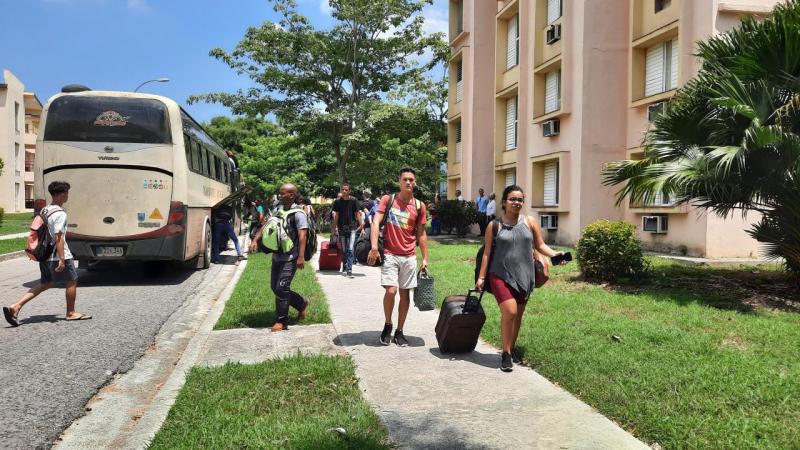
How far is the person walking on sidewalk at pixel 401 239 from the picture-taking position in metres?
6.23

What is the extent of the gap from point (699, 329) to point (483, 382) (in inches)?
120

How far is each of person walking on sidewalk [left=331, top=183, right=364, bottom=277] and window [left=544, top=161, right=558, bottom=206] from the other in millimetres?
8576

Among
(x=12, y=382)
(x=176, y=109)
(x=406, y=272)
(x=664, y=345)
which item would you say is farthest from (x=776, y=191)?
(x=176, y=109)

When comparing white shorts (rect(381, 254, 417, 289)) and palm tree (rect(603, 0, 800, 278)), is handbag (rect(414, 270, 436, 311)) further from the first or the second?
palm tree (rect(603, 0, 800, 278))

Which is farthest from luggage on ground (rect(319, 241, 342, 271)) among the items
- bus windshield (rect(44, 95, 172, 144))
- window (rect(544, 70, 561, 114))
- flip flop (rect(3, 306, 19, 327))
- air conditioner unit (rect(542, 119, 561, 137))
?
window (rect(544, 70, 561, 114))

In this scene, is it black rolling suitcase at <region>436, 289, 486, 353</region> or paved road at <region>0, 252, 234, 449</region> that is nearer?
paved road at <region>0, 252, 234, 449</region>

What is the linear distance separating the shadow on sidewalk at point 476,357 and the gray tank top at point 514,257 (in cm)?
70

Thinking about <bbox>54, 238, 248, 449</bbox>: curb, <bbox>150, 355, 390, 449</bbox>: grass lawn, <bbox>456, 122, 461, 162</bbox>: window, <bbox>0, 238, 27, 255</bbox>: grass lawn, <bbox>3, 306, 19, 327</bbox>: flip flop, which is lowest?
<bbox>54, 238, 248, 449</bbox>: curb

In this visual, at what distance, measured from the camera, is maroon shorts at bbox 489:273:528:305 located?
5562 mm

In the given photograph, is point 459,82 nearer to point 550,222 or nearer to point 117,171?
point 550,222

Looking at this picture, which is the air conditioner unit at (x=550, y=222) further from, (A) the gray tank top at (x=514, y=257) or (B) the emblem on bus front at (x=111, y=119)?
(A) the gray tank top at (x=514, y=257)

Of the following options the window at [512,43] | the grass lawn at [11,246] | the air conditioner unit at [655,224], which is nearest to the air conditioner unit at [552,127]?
the air conditioner unit at [655,224]

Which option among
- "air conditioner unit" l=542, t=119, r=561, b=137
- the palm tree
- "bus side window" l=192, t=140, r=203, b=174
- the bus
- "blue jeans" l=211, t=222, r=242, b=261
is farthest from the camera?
"air conditioner unit" l=542, t=119, r=561, b=137

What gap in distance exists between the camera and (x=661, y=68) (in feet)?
50.9
